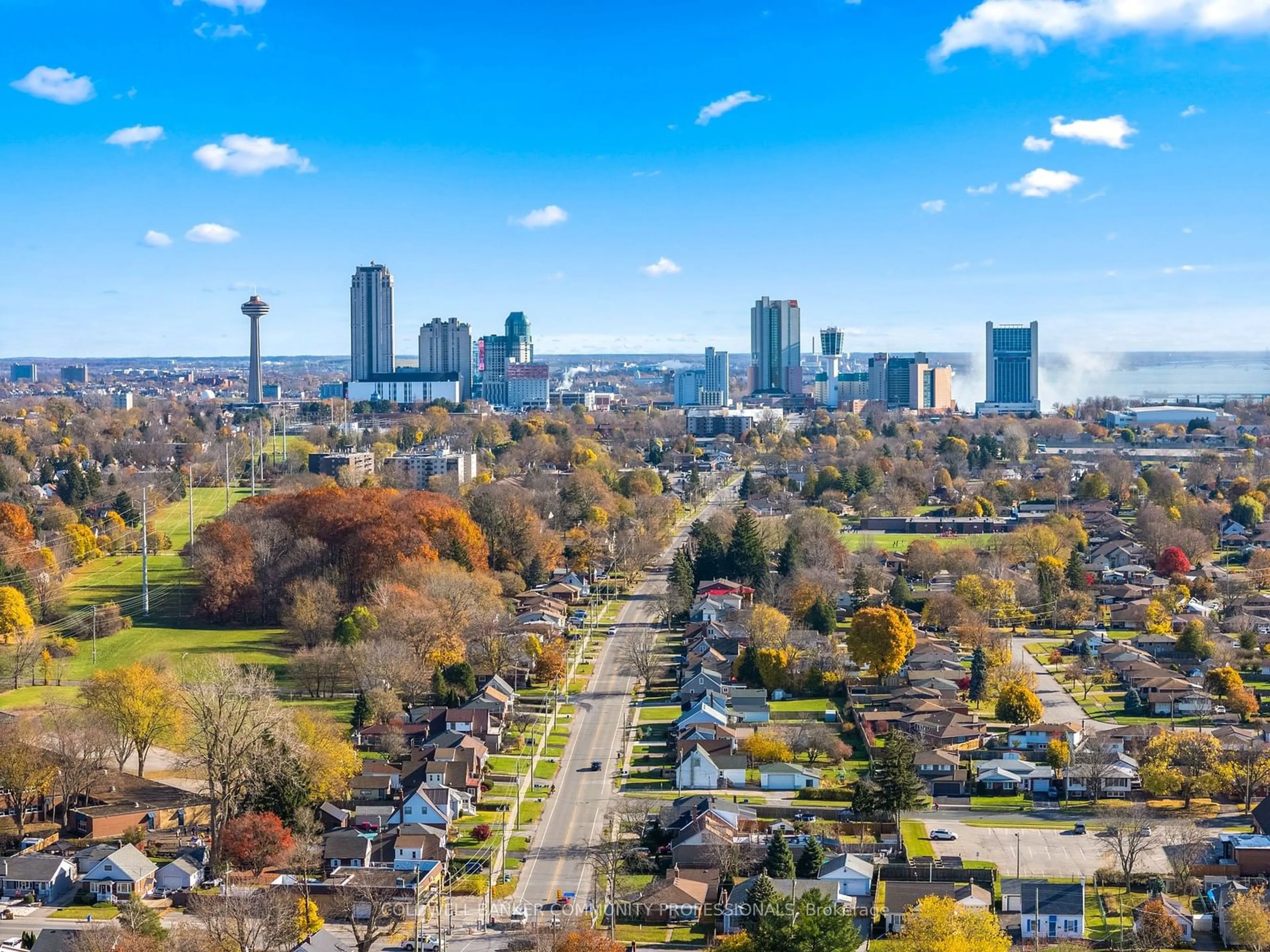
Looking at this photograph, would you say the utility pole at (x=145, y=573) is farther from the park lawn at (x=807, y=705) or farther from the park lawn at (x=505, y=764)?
the park lawn at (x=807, y=705)

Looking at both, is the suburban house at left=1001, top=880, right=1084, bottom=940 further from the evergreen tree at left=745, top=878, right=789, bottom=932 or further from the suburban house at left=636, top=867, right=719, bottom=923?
the suburban house at left=636, top=867, right=719, bottom=923

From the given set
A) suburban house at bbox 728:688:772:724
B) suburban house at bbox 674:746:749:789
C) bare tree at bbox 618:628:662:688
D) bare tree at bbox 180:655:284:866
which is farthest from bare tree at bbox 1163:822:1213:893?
bare tree at bbox 180:655:284:866

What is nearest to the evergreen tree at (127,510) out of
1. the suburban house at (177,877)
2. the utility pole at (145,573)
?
the utility pole at (145,573)

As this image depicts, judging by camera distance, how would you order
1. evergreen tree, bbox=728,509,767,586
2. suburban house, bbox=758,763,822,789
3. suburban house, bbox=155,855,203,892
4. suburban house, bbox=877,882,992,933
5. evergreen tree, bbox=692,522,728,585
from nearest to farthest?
1. suburban house, bbox=877,882,992,933
2. suburban house, bbox=155,855,203,892
3. suburban house, bbox=758,763,822,789
4. evergreen tree, bbox=728,509,767,586
5. evergreen tree, bbox=692,522,728,585

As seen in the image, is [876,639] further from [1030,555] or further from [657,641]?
[1030,555]

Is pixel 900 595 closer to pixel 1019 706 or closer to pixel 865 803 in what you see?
pixel 1019 706

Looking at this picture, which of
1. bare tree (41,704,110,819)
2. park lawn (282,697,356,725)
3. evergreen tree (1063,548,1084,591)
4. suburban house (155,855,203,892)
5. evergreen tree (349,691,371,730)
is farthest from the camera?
evergreen tree (1063,548,1084,591)

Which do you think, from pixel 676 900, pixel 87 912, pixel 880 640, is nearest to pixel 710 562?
pixel 880 640

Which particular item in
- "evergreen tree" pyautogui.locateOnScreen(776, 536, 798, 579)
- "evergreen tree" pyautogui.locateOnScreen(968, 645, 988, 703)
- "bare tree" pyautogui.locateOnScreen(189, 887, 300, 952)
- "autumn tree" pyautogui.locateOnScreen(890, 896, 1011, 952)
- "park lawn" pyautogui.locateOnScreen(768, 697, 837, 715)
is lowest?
"park lawn" pyautogui.locateOnScreen(768, 697, 837, 715)

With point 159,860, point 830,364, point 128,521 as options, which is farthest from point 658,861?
point 830,364
